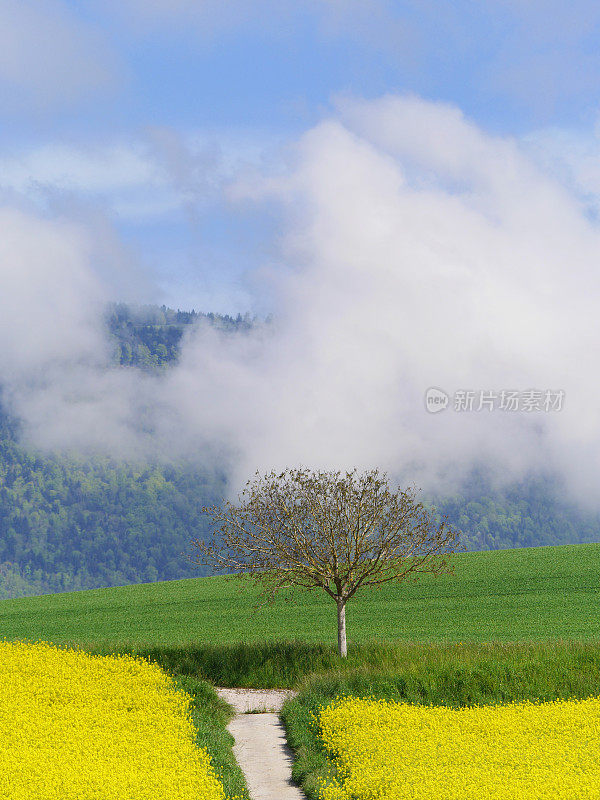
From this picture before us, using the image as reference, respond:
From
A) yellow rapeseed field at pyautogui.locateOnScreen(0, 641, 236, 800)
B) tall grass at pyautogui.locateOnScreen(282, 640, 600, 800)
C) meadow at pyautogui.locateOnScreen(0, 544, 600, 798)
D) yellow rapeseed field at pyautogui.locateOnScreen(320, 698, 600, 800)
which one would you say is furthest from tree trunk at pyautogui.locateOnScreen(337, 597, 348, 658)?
yellow rapeseed field at pyautogui.locateOnScreen(0, 641, 236, 800)

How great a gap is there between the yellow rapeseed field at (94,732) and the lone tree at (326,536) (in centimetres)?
451

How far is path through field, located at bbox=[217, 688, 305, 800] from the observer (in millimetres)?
13750

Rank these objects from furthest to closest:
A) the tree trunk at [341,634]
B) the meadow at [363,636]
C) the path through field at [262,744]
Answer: the tree trunk at [341,634]
the meadow at [363,636]
the path through field at [262,744]

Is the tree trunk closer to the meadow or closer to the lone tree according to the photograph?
the lone tree

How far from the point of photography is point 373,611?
3953cm

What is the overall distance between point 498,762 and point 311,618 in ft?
80.1

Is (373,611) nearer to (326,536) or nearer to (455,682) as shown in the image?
(326,536)

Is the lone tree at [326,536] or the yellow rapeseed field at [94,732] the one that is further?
the lone tree at [326,536]

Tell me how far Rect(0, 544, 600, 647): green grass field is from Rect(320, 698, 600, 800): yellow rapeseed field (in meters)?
12.1

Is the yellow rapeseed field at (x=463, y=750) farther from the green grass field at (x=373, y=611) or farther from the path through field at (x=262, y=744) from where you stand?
the green grass field at (x=373, y=611)

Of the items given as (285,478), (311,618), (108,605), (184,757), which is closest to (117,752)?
(184,757)

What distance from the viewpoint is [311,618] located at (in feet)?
123

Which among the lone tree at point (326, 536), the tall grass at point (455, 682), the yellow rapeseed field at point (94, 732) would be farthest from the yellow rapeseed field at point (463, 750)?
the lone tree at point (326, 536)

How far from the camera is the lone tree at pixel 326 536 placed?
2352cm
